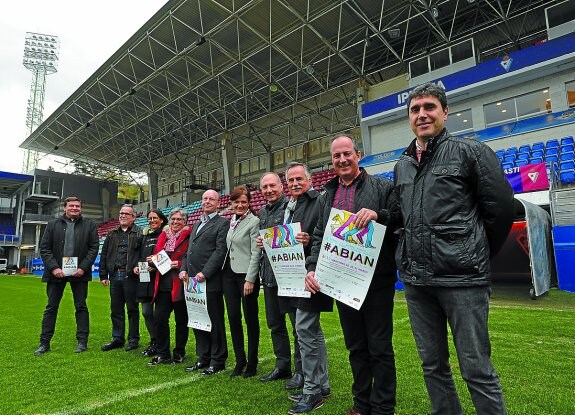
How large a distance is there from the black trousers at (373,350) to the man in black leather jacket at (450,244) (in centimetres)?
35

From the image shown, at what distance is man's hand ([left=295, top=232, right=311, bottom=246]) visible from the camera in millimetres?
2648

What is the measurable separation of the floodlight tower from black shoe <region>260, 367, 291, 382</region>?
53.0 m

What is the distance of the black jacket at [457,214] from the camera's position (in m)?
1.57

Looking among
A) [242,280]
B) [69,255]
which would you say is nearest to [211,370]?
[242,280]

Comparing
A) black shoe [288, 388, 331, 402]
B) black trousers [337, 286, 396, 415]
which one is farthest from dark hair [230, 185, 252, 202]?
black shoe [288, 388, 331, 402]

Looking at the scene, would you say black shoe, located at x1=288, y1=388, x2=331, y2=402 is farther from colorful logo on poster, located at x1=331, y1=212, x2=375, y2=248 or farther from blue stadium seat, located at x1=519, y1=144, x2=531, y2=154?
blue stadium seat, located at x1=519, y1=144, x2=531, y2=154

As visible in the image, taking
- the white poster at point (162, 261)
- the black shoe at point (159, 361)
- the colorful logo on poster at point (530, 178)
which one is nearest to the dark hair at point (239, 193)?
the white poster at point (162, 261)

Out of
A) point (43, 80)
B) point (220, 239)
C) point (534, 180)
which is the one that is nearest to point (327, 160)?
point (534, 180)

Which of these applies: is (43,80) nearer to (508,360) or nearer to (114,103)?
(114,103)

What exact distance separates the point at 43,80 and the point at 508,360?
57.0 metres

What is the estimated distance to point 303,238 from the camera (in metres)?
2.66

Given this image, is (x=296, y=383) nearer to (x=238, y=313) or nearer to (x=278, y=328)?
(x=278, y=328)

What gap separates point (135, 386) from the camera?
3.07 metres

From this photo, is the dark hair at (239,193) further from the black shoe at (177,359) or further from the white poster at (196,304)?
the black shoe at (177,359)
